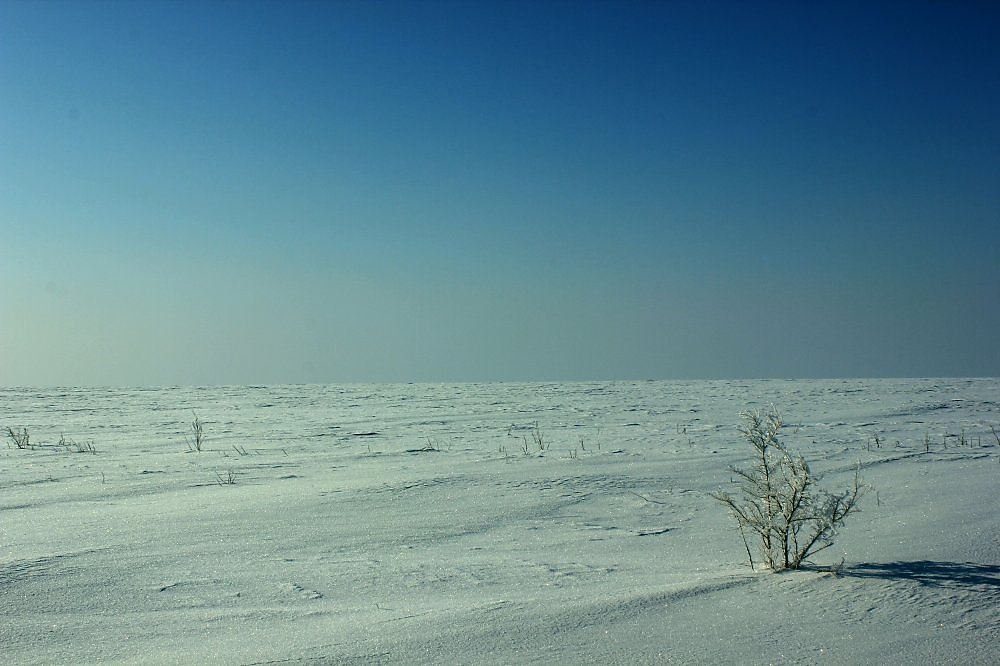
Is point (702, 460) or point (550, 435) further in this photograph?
point (550, 435)

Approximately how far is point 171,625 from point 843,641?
2183 millimetres

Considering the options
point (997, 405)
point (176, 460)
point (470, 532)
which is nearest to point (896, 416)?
point (997, 405)

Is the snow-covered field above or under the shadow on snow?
above

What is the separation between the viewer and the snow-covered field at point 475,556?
2402 mm

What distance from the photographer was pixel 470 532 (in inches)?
161

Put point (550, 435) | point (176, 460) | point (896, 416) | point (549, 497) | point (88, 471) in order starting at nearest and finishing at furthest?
point (549, 497)
point (88, 471)
point (176, 460)
point (550, 435)
point (896, 416)

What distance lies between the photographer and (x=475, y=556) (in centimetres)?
358

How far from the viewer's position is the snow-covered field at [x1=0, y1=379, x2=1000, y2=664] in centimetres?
240

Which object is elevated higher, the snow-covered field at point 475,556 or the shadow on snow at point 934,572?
the snow-covered field at point 475,556

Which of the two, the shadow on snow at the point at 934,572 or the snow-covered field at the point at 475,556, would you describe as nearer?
the snow-covered field at the point at 475,556

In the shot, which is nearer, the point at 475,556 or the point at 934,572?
the point at 934,572

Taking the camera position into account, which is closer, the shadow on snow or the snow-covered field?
the snow-covered field

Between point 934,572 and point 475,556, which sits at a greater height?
point 475,556

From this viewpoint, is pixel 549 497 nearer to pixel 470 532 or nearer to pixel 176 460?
pixel 470 532
